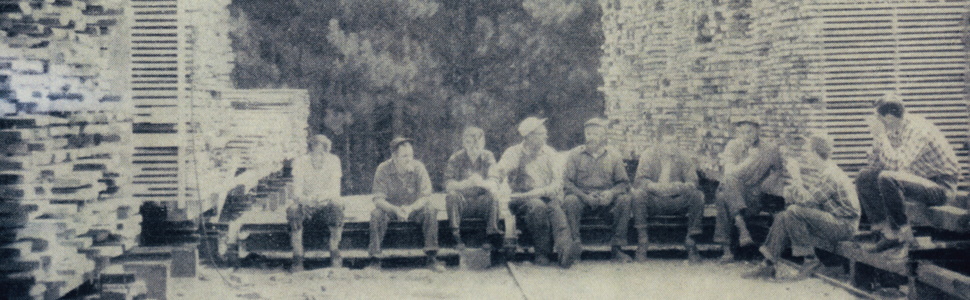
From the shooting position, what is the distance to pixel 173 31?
6.02 metres

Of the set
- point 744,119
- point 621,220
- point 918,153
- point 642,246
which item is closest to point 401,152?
point 621,220

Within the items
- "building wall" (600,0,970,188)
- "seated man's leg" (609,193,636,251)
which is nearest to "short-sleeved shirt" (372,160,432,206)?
"seated man's leg" (609,193,636,251)

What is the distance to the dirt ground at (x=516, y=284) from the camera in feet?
17.5

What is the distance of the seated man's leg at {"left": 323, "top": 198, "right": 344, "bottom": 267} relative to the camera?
20.3 feet

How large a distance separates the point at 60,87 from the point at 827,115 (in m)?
5.36

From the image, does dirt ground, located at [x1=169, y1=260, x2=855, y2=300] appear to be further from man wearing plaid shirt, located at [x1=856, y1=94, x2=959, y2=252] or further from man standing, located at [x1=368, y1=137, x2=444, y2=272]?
man wearing plaid shirt, located at [x1=856, y1=94, x2=959, y2=252]

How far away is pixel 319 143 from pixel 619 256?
2.59 m

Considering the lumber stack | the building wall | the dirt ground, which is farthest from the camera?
the building wall

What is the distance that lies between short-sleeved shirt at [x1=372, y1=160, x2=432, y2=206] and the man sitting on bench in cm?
257

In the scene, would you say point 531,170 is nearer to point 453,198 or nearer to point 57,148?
point 453,198

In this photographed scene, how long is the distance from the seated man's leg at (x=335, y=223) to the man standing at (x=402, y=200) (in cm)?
26

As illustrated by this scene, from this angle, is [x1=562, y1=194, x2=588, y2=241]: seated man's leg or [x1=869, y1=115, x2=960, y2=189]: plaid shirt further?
[x1=562, y1=194, x2=588, y2=241]: seated man's leg

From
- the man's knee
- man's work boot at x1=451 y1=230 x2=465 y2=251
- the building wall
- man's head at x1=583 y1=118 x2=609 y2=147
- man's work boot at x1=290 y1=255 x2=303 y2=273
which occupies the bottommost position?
man's work boot at x1=290 y1=255 x2=303 y2=273

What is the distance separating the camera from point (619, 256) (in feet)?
20.9
